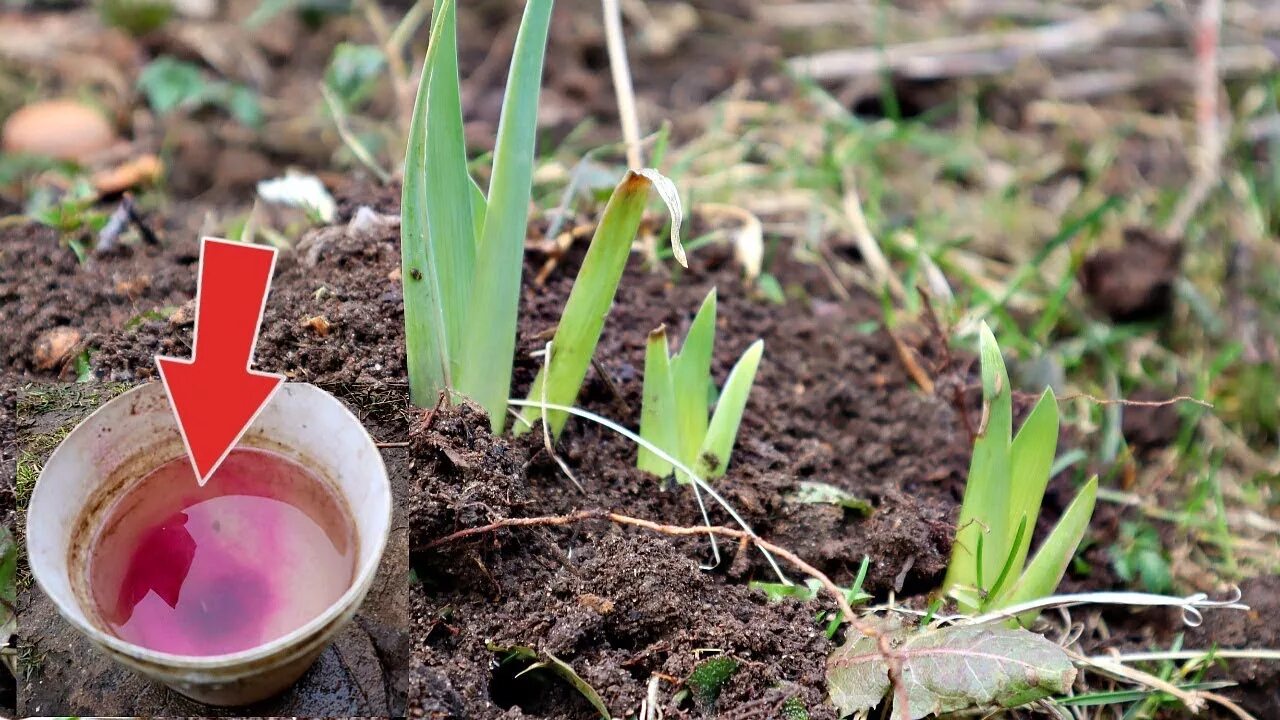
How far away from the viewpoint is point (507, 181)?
123 centimetres

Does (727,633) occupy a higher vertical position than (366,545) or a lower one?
lower

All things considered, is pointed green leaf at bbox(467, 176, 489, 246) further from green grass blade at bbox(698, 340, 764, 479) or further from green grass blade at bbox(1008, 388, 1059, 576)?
green grass blade at bbox(1008, 388, 1059, 576)

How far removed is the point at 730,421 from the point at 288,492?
1.93 feet

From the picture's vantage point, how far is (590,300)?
52.9 inches

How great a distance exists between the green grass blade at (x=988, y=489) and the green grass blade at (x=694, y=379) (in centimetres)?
35

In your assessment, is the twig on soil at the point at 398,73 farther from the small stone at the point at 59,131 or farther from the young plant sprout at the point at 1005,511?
the young plant sprout at the point at 1005,511

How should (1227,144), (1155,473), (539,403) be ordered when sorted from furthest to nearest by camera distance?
(1227,144) → (1155,473) → (539,403)

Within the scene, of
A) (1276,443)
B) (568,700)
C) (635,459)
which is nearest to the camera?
(568,700)

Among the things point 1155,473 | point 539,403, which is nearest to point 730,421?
point 539,403

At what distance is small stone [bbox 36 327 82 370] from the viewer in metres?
1.35

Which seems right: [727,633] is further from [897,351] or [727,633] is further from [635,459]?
[897,351]

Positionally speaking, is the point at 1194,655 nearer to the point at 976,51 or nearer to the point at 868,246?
the point at 868,246

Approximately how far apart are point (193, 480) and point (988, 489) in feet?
3.03

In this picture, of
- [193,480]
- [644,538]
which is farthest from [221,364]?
[644,538]
